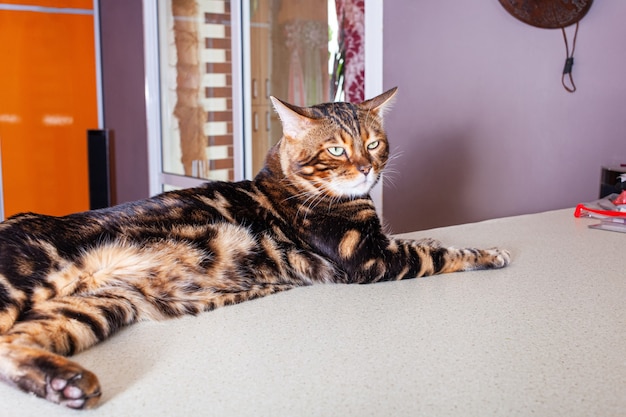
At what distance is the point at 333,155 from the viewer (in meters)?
1.48

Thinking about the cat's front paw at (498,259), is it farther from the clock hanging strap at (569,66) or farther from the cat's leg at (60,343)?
the clock hanging strap at (569,66)

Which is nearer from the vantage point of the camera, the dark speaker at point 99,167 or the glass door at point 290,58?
the glass door at point 290,58

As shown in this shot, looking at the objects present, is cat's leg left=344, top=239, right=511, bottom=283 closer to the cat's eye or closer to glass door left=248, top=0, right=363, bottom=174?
the cat's eye

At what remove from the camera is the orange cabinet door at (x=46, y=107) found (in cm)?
452

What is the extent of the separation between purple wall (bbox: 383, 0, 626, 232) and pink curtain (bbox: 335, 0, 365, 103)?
13 centimetres

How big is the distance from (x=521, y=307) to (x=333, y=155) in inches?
22.7

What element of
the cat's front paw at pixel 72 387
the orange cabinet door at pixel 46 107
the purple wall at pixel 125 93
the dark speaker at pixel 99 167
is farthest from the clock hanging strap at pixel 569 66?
the orange cabinet door at pixel 46 107

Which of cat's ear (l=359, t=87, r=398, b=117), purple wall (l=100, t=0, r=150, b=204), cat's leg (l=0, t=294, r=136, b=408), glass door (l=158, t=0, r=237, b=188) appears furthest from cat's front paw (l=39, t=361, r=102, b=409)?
purple wall (l=100, t=0, r=150, b=204)

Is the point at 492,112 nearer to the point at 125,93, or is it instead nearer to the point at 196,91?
the point at 196,91

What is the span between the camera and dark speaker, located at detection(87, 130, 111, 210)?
4699 mm

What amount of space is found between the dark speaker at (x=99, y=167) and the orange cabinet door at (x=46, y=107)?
0.15m

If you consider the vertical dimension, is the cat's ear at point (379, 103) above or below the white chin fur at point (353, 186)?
above

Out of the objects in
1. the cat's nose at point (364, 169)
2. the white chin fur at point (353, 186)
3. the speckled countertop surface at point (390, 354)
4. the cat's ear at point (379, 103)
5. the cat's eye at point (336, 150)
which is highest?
the cat's ear at point (379, 103)

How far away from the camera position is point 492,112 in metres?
2.36
